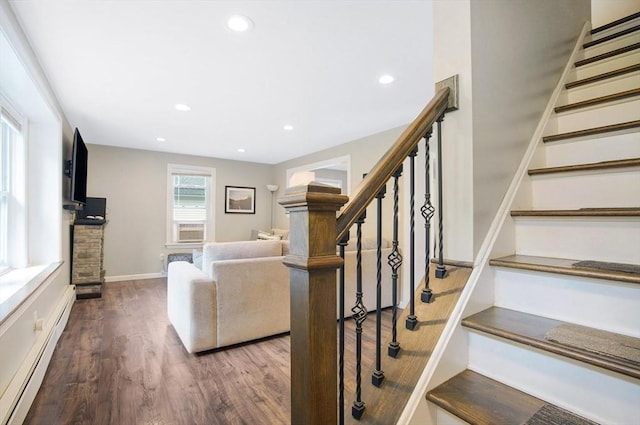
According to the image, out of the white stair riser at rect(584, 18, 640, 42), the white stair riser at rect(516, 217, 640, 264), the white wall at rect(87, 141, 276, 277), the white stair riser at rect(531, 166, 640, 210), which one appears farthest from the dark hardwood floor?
the white stair riser at rect(584, 18, 640, 42)

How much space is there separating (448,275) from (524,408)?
48cm

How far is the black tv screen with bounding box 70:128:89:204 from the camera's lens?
10.7 feet

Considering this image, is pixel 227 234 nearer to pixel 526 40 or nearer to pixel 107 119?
pixel 107 119

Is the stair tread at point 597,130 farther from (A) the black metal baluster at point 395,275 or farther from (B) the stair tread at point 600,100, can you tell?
(A) the black metal baluster at point 395,275

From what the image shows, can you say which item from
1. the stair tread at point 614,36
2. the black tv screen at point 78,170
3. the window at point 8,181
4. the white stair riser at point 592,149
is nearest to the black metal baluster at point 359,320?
the white stair riser at point 592,149

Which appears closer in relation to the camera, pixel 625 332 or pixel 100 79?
pixel 625 332

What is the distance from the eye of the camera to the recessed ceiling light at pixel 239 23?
1.90 m

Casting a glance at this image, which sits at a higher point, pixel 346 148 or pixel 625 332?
pixel 346 148

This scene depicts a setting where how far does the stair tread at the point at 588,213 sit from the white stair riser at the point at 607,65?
1242 millimetres

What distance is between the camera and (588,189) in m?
1.38

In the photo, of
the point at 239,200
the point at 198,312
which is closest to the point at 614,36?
the point at 198,312

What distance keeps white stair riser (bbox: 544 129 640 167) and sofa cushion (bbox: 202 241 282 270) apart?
2.24 meters

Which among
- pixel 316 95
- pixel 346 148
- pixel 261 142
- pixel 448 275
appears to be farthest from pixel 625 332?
pixel 261 142

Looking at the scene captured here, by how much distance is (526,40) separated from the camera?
157cm
